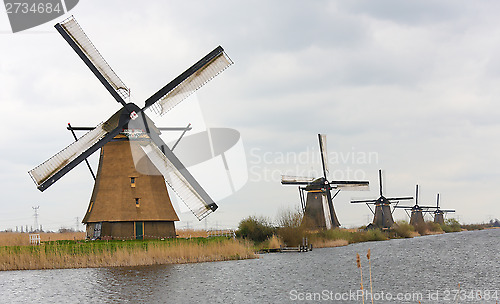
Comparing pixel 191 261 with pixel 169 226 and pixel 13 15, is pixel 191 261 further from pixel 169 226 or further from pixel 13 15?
pixel 13 15

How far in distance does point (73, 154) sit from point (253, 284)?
1228 cm

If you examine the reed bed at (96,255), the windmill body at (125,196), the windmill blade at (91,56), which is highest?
the windmill blade at (91,56)

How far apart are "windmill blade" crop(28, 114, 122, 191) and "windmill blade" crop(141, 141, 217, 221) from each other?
206cm

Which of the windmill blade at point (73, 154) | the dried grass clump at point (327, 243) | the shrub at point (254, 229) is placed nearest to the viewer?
the windmill blade at point (73, 154)

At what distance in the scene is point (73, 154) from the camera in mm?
27172

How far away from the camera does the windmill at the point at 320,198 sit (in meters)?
52.0

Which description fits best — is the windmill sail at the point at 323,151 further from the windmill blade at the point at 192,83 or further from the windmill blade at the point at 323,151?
the windmill blade at the point at 192,83

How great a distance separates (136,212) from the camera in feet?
91.5

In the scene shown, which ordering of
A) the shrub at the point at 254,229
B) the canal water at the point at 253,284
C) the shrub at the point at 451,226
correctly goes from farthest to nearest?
the shrub at the point at 451,226
the shrub at the point at 254,229
the canal water at the point at 253,284

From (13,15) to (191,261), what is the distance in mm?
19317

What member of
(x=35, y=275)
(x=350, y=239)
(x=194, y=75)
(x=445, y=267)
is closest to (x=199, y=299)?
(x=35, y=275)

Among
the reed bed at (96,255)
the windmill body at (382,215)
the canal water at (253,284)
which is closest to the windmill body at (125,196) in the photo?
the reed bed at (96,255)

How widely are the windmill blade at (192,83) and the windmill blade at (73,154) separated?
217cm

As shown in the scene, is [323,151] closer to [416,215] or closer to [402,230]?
[402,230]
